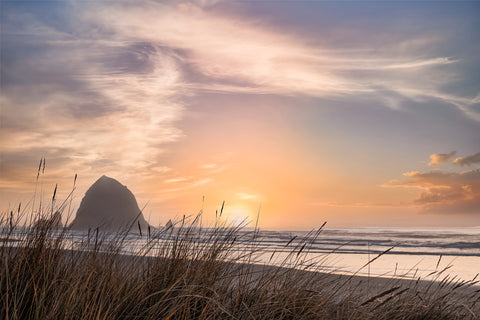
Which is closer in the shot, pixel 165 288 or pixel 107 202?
pixel 165 288

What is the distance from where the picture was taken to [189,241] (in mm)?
4121

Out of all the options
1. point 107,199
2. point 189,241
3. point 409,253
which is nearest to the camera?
point 189,241

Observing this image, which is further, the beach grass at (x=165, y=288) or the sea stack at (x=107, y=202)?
the sea stack at (x=107, y=202)

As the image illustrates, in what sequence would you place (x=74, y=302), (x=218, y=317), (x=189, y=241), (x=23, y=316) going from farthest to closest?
1. (x=189, y=241)
2. (x=218, y=317)
3. (x=23, y=316)
4. (x=74, y=302)

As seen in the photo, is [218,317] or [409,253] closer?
[218,317]

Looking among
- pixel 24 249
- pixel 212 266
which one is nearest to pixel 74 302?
pixel 24 249

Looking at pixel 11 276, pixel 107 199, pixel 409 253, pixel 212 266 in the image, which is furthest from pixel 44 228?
pixel 107 199

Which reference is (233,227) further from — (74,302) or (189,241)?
(74,302)

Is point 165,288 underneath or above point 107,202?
underneath

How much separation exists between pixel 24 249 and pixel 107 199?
136 m

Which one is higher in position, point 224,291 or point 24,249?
point 24,249

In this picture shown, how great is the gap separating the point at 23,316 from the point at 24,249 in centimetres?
63

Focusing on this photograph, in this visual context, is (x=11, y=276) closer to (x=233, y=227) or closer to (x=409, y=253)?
(x=233, y=227)

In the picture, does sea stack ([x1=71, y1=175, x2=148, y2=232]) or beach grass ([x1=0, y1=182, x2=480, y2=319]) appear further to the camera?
sea stack ([x1=71, y1=175, x2=148, y2=232])
